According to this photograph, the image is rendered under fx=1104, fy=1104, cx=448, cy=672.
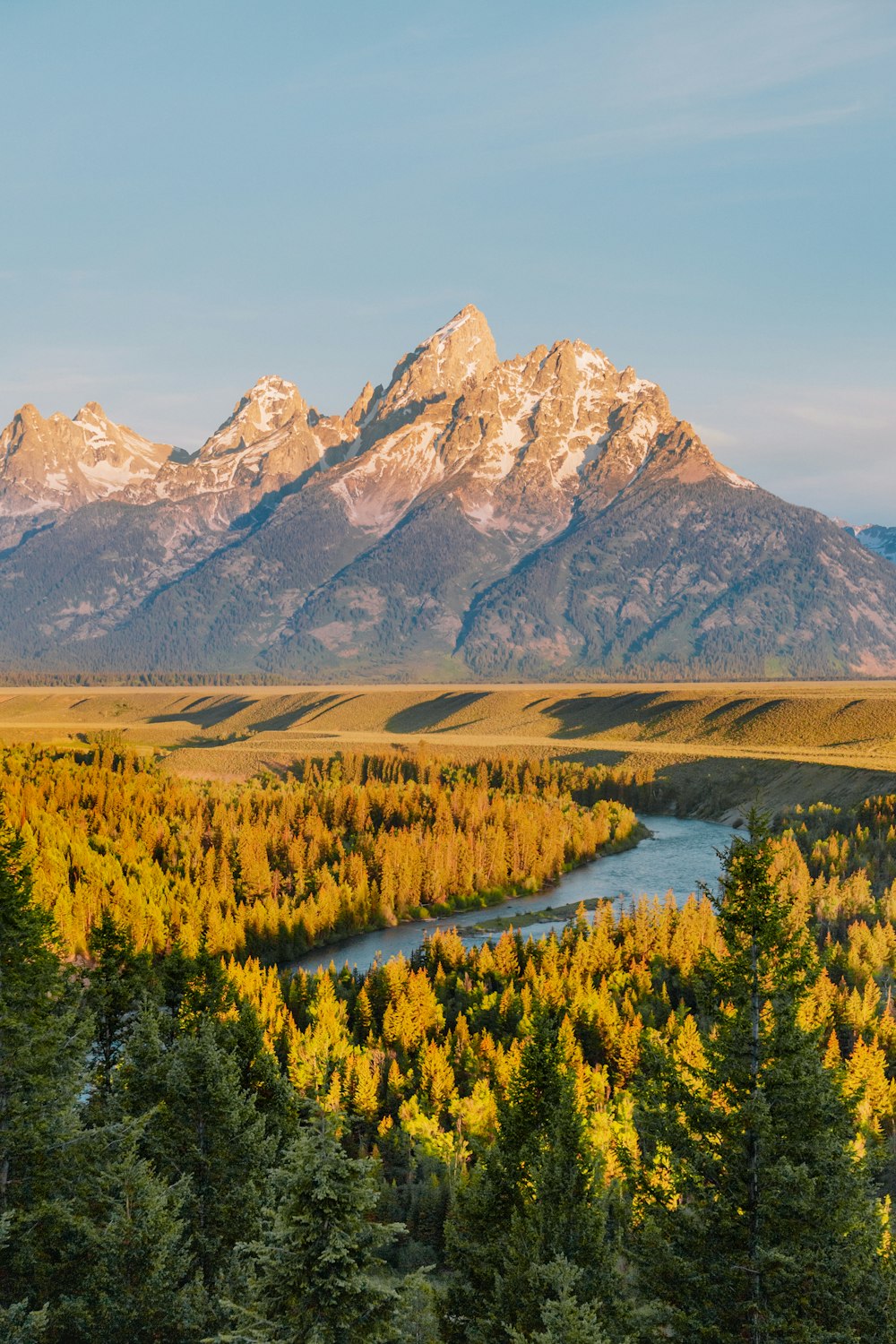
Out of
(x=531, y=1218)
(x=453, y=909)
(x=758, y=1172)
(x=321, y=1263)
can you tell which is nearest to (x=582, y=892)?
(x=453, y=909)

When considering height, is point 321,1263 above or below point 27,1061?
above

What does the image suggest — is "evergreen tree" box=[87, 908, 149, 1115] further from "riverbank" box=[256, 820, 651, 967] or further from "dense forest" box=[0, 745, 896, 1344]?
"riverbank" box=[256, 820, 651, 967]

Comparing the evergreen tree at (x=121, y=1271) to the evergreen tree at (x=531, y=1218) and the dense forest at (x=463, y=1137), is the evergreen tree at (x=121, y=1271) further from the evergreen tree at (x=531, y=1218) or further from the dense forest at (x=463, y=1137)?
the evergreen tree at (x=531, y=1218)

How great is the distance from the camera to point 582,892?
153875 millimetres

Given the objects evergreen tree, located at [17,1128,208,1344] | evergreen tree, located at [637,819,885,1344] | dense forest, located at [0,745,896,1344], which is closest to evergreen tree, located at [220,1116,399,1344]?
dense forest, located at [0,745,896,1344]

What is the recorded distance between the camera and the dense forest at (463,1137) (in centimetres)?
2930

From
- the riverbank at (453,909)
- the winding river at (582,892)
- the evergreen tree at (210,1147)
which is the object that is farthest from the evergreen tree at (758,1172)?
the riverbank at (453,909)

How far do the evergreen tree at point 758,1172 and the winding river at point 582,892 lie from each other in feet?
276

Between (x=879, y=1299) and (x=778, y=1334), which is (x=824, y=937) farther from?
(x=778, y=1334)

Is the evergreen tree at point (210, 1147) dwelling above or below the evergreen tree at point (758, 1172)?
below

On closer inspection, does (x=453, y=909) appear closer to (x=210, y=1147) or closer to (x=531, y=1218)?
(x=210, y=1147)

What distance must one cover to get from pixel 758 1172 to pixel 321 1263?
11997 millimetres

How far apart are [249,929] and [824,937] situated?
62703 millimetres

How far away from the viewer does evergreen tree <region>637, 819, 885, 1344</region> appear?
29.2m
